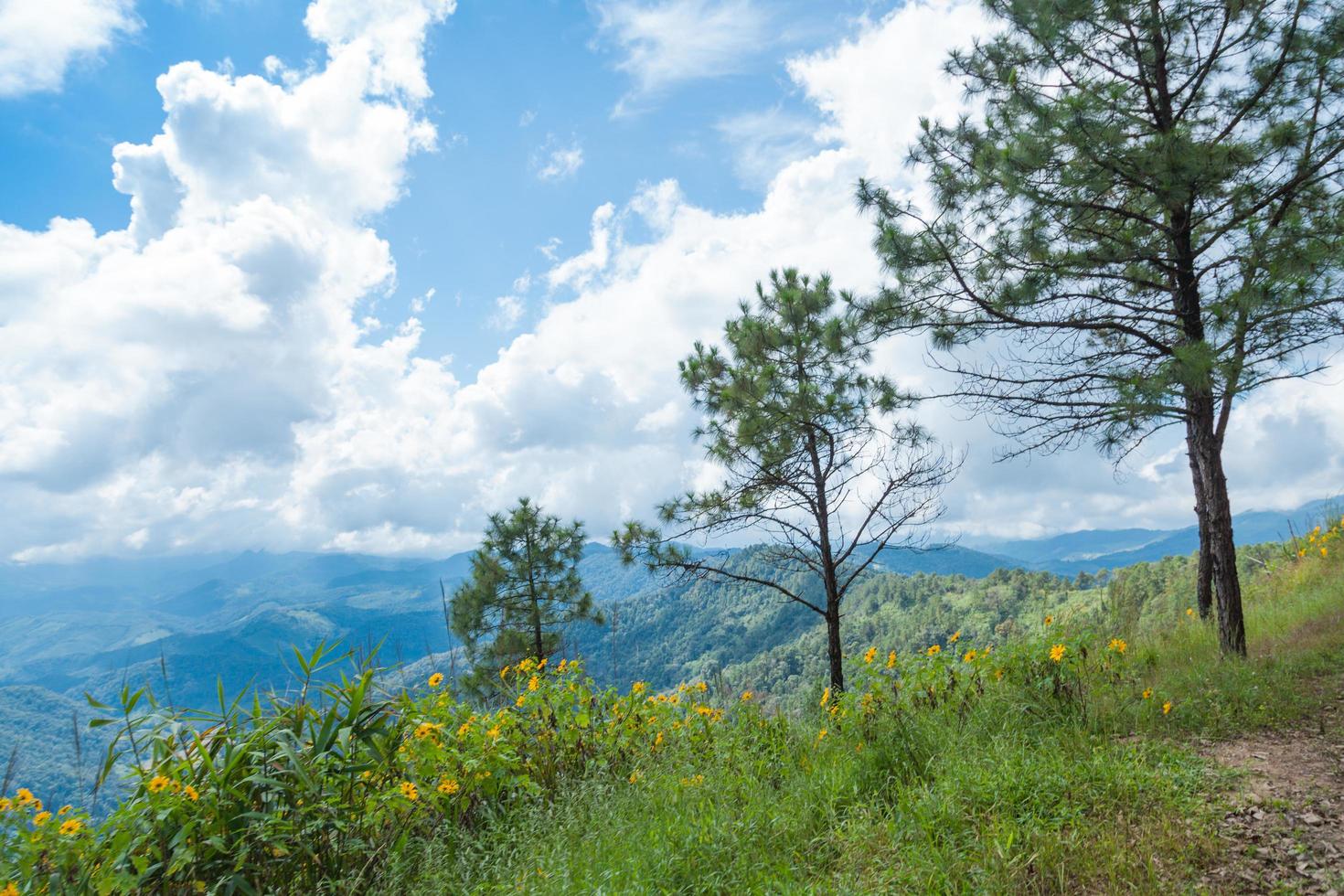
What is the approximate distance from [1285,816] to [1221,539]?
381 cm

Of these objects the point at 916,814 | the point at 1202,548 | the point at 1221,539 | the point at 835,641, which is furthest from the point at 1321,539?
the point at 916,814

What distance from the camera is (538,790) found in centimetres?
404

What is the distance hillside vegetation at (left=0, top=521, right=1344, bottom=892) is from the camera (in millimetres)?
2662

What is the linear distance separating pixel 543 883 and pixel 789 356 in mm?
7234

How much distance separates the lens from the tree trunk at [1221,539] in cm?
609

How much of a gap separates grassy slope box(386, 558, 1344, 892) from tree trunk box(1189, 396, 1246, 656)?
1.45 meters

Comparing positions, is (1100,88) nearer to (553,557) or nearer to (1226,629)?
(1226,629)

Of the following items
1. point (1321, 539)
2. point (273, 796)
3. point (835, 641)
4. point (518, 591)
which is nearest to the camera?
point (273, 796)

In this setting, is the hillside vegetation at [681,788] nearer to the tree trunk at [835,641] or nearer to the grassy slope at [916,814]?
the grassy slope at [916,814]

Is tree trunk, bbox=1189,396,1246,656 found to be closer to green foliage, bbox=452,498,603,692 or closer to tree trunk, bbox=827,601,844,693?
tree trunk, bbox=827,601,844,693

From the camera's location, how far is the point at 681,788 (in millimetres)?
3803

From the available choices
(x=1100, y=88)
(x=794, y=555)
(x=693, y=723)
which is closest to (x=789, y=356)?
(x=794, y=555)

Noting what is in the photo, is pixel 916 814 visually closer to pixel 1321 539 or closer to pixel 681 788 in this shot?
pixel 681 788

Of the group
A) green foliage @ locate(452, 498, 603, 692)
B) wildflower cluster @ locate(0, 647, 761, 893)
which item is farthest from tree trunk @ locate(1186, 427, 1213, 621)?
green foliage @ locate(452, 498, 603, 692)
